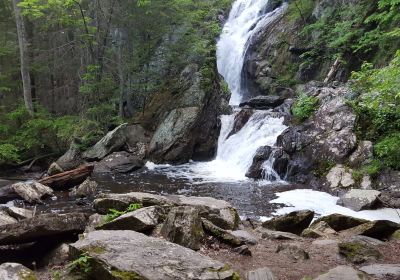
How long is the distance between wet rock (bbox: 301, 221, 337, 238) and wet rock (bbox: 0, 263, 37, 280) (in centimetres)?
486

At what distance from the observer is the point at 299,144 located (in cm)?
1391

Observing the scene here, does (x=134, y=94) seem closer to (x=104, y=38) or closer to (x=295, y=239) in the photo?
(x=104, y=38)

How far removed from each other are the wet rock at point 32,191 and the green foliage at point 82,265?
8025 mm

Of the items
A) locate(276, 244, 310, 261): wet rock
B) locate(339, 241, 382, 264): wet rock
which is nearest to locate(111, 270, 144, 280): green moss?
locate(276, 244, 310, 261): wet rock

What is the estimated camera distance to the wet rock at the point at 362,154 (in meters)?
11.9

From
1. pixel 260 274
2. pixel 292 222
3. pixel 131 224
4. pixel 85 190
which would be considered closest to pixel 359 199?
pixel 292 222

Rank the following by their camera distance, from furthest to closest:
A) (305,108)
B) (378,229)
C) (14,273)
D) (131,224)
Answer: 1. (305,108)
2. (378,229)
3. (131,224)
4. (14,273)

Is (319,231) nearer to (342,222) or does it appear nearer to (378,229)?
(342,222)

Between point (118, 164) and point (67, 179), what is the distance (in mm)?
3842

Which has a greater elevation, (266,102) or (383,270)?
(266,102)

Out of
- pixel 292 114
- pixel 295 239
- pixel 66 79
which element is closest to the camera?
pixel 295 239

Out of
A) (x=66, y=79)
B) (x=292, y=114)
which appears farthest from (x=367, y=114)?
(x=66, y=79)

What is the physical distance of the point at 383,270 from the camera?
15.8 feet

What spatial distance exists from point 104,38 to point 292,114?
1037 cm
